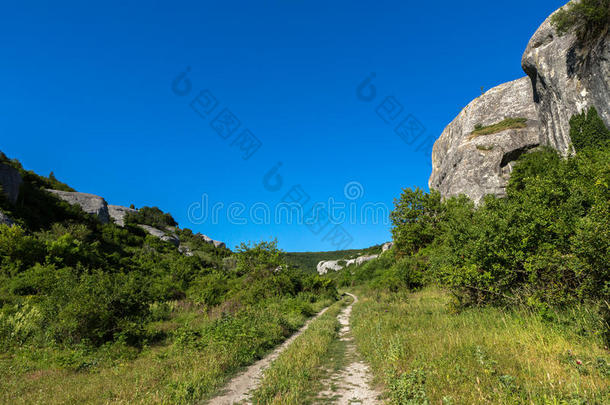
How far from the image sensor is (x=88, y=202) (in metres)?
39.6

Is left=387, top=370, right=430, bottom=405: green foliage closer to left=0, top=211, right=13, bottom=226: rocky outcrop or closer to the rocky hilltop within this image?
left=0, top=211, right=13, bottom=226: rocky outcrop

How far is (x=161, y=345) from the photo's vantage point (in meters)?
11.4

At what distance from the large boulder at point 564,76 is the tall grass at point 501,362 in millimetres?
28751

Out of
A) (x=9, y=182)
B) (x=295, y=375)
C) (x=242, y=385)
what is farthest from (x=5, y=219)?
(x=295, y=375)

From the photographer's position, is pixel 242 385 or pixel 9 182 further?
pixel 9 182

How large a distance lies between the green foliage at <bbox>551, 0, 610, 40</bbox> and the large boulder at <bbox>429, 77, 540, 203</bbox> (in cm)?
1482

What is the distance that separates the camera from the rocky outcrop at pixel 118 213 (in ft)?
151

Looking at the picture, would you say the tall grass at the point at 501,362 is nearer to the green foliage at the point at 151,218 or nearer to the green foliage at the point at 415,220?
the green foliage at the point at 415,220

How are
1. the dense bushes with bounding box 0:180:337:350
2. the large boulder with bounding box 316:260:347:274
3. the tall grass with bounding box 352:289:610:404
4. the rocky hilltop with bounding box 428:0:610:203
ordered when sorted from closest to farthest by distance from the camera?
the tall grass with bounding box 352:289:610:404 → the dense bushes with bounding box 0:180:337:350 → the rocky hilltop with bounding box 428:0:610:203 → the large boulder with bounding box 316:260:347:274

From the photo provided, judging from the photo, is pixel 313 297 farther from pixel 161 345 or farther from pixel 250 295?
pixel 161 345

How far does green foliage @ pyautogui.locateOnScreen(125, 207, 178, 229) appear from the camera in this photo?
49828mm

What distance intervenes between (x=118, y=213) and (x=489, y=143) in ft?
208

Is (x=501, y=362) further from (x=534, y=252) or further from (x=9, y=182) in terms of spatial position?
(x=9, y=182)

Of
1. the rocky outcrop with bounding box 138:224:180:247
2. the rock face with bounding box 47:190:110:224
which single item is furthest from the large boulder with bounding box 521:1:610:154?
the rock face with bounding box 47:190:110:224
